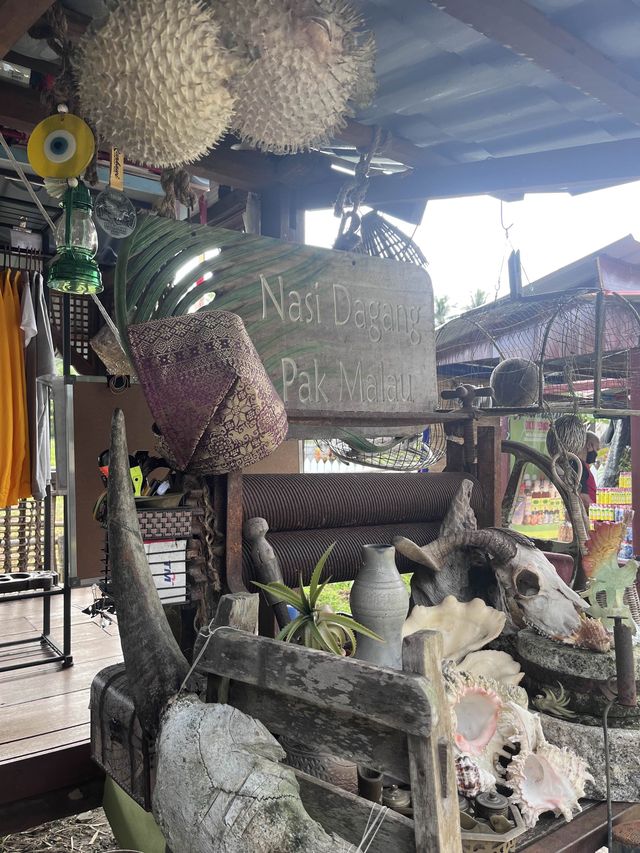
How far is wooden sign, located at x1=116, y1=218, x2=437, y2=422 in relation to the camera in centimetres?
172

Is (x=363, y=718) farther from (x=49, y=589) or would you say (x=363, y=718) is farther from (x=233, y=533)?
(x=49, y=589)

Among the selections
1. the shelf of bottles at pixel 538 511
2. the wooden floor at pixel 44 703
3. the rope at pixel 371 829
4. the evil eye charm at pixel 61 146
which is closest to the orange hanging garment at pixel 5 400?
the wooden floor at pixel 44 703

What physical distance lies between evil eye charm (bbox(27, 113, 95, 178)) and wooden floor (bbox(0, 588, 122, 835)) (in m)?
1.75

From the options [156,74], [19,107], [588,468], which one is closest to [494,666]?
[156,74]

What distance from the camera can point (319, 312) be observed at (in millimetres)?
1930

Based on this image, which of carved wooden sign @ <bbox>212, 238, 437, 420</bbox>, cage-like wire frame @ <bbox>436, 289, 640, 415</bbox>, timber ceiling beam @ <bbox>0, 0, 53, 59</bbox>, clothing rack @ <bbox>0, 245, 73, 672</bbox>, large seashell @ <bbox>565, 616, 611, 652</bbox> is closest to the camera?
timber ceiling beam @ <bbox>0, 0, 53, 59</bbox>

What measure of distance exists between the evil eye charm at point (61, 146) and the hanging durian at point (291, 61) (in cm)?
37

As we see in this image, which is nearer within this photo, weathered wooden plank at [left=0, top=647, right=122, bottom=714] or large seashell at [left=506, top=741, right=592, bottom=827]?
large seashell at [left=506, top=741, right=592, bottom=827]

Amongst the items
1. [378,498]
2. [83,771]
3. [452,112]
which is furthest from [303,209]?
[83,771]

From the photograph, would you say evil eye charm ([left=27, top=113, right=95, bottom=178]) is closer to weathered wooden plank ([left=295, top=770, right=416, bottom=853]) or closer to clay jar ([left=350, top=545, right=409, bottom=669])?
clay jar ([left=350, top=545, right=409, bottom=669])

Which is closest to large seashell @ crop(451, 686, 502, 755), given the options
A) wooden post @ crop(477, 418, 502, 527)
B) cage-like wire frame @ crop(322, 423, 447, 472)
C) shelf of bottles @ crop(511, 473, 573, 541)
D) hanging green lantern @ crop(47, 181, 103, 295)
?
wooden post @ crop(477, 418, 502, 527)

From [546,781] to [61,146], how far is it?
1868mm

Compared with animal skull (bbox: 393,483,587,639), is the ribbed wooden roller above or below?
above

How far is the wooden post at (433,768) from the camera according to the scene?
82cm
